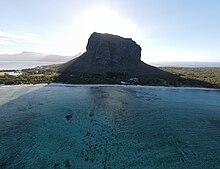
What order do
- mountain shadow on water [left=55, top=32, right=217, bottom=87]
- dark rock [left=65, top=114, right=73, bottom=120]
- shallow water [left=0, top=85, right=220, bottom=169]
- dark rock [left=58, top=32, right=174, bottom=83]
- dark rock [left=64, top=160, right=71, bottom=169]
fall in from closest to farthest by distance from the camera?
dark rock [left=64, top=160, right=71, bottom=169], shallow water [left=0, top=85, right=220, bottom=169], dark rock [left=65, top=114, right=73, bottom=120], mountain shadow on water [left=55, top=32, right=217, bottom=87], dark rock [left=58, top=32, right=174, bottom=83]

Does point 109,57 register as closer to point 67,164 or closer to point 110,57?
point 110,57

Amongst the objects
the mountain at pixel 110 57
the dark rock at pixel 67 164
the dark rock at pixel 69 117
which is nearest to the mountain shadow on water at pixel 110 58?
the mountain at pixel 110 57

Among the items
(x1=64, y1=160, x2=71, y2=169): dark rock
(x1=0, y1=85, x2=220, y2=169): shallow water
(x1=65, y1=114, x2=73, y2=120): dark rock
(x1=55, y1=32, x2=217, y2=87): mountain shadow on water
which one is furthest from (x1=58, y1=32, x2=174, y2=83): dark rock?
(x1=64, y1=160, x2=71, y2=169): dark rock

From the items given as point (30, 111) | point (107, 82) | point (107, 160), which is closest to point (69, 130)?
point (107, 160)

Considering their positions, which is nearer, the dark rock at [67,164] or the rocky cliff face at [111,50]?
the dark rock at [67,164]

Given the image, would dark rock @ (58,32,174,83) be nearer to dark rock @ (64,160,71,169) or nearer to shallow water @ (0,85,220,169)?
shallow water @ (0,85,220,169)

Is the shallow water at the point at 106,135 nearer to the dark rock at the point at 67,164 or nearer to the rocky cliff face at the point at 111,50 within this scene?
the dark rock at the point at 67,164
